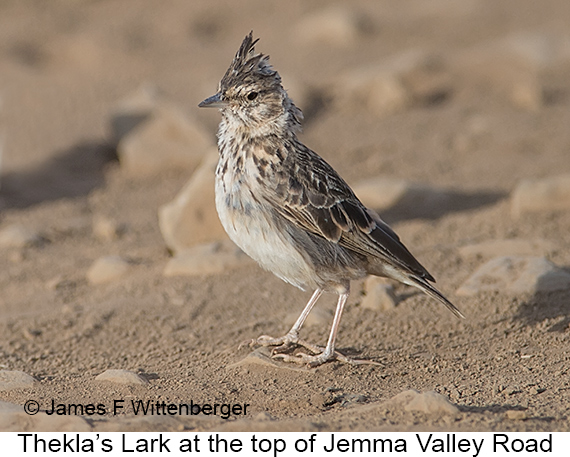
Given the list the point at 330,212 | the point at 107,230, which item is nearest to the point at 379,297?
the point at 330,212

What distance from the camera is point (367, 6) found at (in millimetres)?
14547

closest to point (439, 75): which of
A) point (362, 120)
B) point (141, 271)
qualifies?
point (362, 120)

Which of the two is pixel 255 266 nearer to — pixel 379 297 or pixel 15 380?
pixel 379 297

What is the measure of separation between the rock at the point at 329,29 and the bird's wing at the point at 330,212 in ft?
25.8

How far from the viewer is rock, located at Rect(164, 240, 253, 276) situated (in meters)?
6.98

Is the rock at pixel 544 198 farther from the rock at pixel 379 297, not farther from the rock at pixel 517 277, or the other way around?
the rock at pixel 379 297

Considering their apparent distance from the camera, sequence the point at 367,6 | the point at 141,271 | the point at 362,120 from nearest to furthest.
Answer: the point at 141,271 < the point at 362,120 < the point at 367,6

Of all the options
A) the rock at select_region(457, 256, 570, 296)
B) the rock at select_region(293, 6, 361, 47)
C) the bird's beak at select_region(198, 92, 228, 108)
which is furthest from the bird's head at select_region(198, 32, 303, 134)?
the rock at select_region(293, 6, 361, 47)

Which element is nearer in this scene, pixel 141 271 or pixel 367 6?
pixel 141 271

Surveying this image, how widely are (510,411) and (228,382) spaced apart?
168cm

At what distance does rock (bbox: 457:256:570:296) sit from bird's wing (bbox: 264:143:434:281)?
1.00 m

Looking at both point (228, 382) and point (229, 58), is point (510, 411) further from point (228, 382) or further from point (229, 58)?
point (229, 58)

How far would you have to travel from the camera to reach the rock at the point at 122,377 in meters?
5.07

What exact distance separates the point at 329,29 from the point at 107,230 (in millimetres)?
6256
